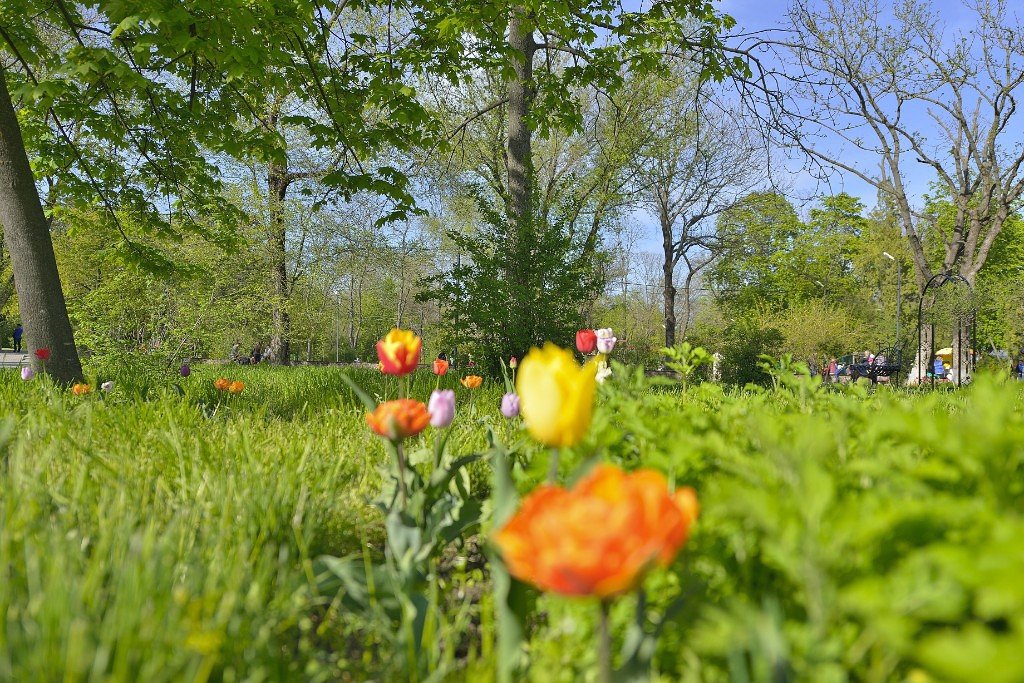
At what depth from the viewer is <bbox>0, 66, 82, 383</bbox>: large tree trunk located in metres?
5.48

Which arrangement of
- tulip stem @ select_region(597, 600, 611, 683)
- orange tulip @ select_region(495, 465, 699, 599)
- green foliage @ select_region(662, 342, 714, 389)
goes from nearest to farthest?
1. orange tulip @ select_region(495, 465, 699, 599)
2. tulip stem @ select_region(597, 600, 611, 683)
3. green foliage @ select_region(662, 342, 714, 389)

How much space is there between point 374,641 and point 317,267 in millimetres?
20645

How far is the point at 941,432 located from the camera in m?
1.23

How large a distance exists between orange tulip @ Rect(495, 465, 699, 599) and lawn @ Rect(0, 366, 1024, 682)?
0.56 feet

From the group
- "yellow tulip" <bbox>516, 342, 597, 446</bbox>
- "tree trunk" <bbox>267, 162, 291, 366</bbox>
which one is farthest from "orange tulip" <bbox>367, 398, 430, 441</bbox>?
"tree trunk" <bbox>267, 162, 291, 366</bbox>

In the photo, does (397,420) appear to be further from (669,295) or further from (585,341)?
(669,295)

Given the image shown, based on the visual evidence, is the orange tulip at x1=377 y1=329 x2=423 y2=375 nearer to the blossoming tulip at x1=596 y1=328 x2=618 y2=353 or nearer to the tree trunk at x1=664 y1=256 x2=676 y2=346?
the blossoming tulip at x1=596 y1=328 x2=618 y2=353

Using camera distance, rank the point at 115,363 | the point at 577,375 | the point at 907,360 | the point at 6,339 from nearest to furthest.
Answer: the point at 577,375, the point at 115,363, the point at 907,360, the point at 6,339

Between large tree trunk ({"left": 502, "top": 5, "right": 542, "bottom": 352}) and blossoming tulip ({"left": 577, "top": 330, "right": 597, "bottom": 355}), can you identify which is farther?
large tree trunk ({"left": 502, "top": 5, "right": 542, "bottom": 352})

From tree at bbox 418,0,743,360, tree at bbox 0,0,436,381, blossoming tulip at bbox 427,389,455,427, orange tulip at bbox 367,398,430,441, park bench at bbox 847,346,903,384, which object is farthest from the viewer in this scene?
park bench at bbox 847,346,903,384

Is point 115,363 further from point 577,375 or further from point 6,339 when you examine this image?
point 6,339

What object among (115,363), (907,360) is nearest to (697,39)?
(115,363)

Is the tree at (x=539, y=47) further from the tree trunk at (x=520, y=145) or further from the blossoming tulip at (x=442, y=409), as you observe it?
the blossoming tulip at (x=442, y=409)

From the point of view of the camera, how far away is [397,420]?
5.57ft
